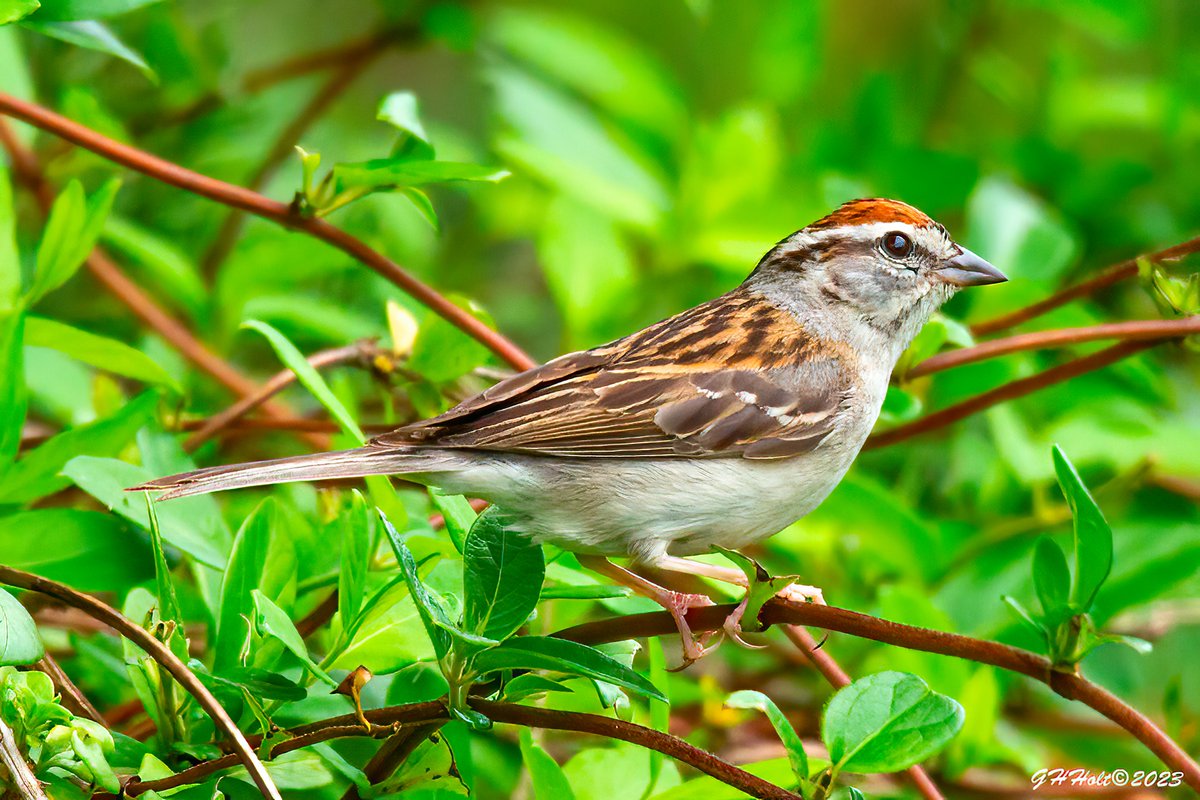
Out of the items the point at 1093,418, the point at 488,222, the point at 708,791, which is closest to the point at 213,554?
the point at 708,791

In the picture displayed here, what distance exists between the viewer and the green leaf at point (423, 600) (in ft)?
5.30

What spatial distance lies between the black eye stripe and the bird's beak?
0.09 m

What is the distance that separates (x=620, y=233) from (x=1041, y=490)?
1.67 m

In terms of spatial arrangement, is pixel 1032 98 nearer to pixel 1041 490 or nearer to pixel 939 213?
pixel 939 213

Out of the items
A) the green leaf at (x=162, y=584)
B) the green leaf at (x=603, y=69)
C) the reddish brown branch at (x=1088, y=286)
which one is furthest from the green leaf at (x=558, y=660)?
the green leaf at (x=603, y=69)

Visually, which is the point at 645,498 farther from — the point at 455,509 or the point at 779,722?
the point at 779,722

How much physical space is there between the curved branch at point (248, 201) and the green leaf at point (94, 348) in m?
0.35

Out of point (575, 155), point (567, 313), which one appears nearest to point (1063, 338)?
point (567, 313)

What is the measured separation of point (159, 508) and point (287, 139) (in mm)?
2145

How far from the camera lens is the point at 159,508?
2145 mm

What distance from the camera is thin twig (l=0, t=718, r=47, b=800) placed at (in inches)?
61.7

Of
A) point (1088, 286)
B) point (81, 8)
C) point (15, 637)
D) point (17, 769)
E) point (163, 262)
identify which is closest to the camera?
point (17, 769)

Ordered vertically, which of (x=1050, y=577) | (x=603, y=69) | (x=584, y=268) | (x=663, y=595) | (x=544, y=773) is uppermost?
(x=603, y=69)

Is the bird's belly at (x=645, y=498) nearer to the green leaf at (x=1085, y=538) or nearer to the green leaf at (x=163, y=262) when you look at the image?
the green leaf at (x=1085, y=538)
